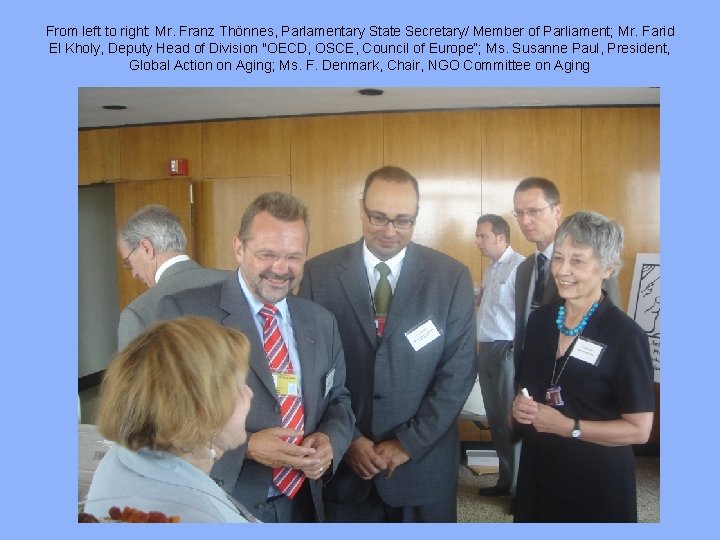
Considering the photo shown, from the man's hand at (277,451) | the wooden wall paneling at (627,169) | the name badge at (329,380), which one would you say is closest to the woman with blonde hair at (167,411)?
the man's hand at (277,451)

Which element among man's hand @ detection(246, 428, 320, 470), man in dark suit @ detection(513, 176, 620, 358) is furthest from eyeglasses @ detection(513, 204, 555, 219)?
man's hand @ detection(246, 428, 320, 470)

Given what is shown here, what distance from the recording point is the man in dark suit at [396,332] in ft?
6.16

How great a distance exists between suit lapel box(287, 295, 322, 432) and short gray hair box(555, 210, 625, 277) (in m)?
0.83

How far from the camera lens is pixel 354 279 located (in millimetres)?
1896

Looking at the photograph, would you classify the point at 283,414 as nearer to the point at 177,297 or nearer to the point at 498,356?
the point at 177,297

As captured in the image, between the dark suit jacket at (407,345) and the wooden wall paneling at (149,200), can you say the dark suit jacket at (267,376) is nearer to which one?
the dark suit jacket at (407,345)

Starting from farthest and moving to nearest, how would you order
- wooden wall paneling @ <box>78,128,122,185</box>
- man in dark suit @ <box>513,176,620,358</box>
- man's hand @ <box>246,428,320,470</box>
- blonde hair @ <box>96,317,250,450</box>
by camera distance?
wooden wall paneling @ <box>78,128,122,185</box>, man in dark suit @ <box>513,176,620,358</box>, man's hand @ <box>246,428,320,470</box>, blonde hair @ <box>96,317,250,450</box>

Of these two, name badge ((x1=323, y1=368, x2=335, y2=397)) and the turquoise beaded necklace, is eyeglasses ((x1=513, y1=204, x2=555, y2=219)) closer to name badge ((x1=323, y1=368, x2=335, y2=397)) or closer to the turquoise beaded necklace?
the turquoise beaded necklace

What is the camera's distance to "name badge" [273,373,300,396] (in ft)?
5.72

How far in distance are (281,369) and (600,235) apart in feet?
3.44

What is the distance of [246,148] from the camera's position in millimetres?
1980

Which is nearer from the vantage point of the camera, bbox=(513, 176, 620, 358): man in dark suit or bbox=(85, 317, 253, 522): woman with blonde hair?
bbox=(85, 317, 253, 522): woman with blonde hair

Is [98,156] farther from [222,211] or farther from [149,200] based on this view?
[222,211]

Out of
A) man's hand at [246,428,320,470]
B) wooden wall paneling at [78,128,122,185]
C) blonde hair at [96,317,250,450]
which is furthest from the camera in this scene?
wooden wall paneling at [78,128,122,185]
